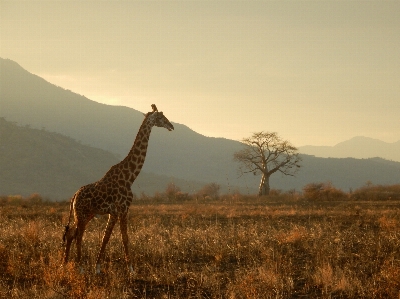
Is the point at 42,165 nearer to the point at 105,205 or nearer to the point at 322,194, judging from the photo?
the point at 322,194

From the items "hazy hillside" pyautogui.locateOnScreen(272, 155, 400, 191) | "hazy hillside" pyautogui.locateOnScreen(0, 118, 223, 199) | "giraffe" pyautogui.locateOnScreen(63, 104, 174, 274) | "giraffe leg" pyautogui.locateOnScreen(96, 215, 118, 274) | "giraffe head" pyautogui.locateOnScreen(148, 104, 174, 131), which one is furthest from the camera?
"hazy hillside" pyautogui.locateOnScreen(272, 155, 400, 191)

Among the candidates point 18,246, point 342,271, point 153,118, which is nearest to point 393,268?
point 342,271

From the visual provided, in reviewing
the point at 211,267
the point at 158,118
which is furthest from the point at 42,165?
the point at 211,267

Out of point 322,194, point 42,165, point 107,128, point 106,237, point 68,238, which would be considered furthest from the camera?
point 107,128

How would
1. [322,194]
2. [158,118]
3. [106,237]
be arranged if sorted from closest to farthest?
[106,237] → [158,118] → [322,194]

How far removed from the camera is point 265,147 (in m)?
55.8

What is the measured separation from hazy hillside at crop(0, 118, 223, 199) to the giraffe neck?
211ft

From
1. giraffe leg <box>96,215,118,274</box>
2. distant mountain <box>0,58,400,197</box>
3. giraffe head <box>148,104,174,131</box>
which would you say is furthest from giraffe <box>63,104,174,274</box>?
distant mountain <box>0,58,400,197</box>

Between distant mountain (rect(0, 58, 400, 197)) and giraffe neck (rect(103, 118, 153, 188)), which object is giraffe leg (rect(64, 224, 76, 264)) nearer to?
giraffe neck (rect(103, 118, 153, 188))

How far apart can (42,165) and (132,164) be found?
7948 centimetres

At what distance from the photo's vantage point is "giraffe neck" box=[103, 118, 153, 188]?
405 inches

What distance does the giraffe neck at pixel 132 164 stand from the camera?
10281 mm

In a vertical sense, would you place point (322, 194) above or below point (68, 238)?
above

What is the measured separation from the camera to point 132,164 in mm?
10586
